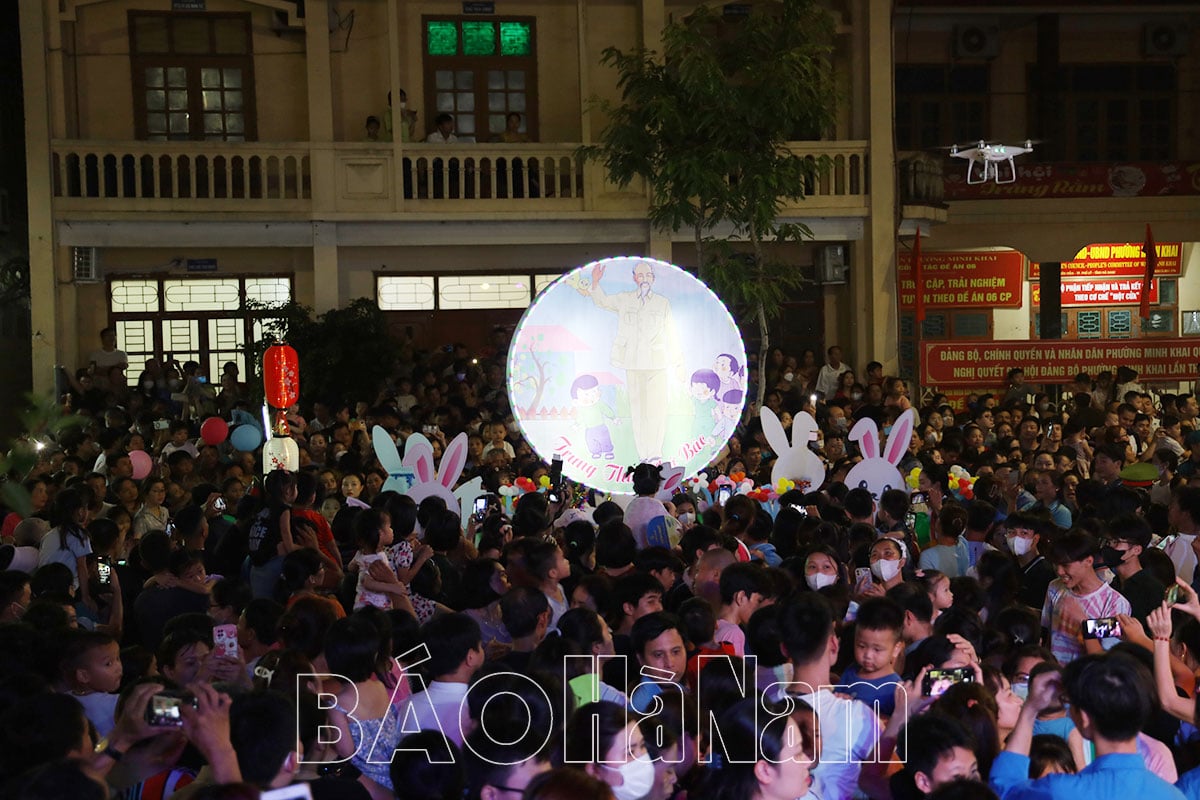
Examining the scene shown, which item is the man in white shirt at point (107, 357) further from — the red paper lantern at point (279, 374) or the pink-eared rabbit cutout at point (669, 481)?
the pink-eared rabbit cutout at point (669, 481)

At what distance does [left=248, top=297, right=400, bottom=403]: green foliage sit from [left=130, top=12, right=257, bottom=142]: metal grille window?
3.22 meters

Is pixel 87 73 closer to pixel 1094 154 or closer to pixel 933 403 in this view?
pixel 933 403

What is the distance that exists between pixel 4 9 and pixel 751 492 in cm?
1203

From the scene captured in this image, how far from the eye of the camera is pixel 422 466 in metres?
7.82

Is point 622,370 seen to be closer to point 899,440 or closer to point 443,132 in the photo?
point 899,440

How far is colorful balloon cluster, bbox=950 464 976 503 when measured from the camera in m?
8.78

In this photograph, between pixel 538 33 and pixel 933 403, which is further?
pixel 538 33

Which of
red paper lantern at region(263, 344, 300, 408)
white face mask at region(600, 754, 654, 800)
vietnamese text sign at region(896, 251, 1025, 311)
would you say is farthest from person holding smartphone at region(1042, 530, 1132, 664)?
vietnamese text sign at region(896, 251, 1025, 311)

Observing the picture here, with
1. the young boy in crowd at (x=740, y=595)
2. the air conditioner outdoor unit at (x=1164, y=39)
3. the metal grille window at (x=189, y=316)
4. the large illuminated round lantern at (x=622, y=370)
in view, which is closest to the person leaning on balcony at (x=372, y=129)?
the metal grille window at (x=189, y=316)

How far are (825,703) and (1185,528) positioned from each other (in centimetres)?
316

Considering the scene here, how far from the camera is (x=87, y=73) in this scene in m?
16.0

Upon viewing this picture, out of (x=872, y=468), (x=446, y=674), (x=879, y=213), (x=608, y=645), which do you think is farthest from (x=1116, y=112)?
(x=446, y=674)

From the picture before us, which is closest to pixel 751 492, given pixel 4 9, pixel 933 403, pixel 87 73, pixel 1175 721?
pixel 1175 721

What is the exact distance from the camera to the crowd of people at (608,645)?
11.2 ft
